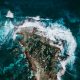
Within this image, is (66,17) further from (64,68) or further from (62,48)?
(64,68)

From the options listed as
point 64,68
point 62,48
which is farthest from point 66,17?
point 64,68

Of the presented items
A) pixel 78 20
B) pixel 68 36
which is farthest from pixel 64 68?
pixel 78 20

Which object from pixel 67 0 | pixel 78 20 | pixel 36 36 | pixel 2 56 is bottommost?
pixel 2 56

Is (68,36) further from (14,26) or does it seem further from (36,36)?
(14,26)

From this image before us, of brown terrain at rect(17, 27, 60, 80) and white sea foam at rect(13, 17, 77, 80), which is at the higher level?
white sea foam at rect(13, 17, 77, 80)

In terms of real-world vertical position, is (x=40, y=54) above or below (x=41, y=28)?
below

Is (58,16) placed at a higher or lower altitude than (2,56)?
higher

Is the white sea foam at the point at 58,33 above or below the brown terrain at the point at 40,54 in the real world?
above

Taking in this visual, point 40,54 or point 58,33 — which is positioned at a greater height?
point 58,33

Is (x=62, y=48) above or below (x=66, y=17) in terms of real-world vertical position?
below
